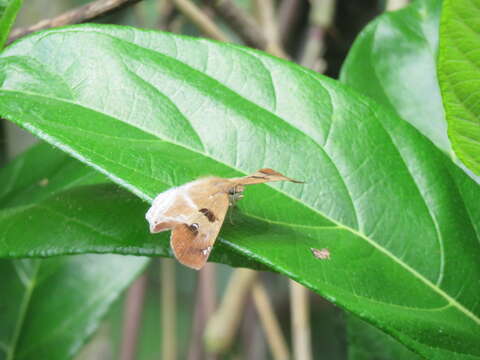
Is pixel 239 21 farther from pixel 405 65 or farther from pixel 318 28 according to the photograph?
pixel 405 65

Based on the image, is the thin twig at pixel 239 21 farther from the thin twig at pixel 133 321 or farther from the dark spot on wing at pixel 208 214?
the dark spot on wing at pixel 208 214

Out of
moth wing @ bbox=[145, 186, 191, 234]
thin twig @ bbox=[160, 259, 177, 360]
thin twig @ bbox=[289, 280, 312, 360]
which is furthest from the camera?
thin twig @ bbox=[160, 259, 177, 360]

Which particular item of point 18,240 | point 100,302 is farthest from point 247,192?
point 100,302

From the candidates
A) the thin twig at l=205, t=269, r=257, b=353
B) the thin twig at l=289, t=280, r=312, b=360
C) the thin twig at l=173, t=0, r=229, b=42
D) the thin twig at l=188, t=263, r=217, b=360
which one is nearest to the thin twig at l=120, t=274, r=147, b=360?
the thin twig at l=188, t=263, r=217, b=360

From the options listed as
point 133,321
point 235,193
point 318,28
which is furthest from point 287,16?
point 235,193

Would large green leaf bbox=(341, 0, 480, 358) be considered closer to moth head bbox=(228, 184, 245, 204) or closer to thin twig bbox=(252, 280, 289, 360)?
moth head bbox=(228, 184, 245, 204)

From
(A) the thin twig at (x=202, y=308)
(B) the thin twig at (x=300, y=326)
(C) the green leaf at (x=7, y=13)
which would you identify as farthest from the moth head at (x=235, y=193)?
(A) the thin twig at (x=202, y=308)
